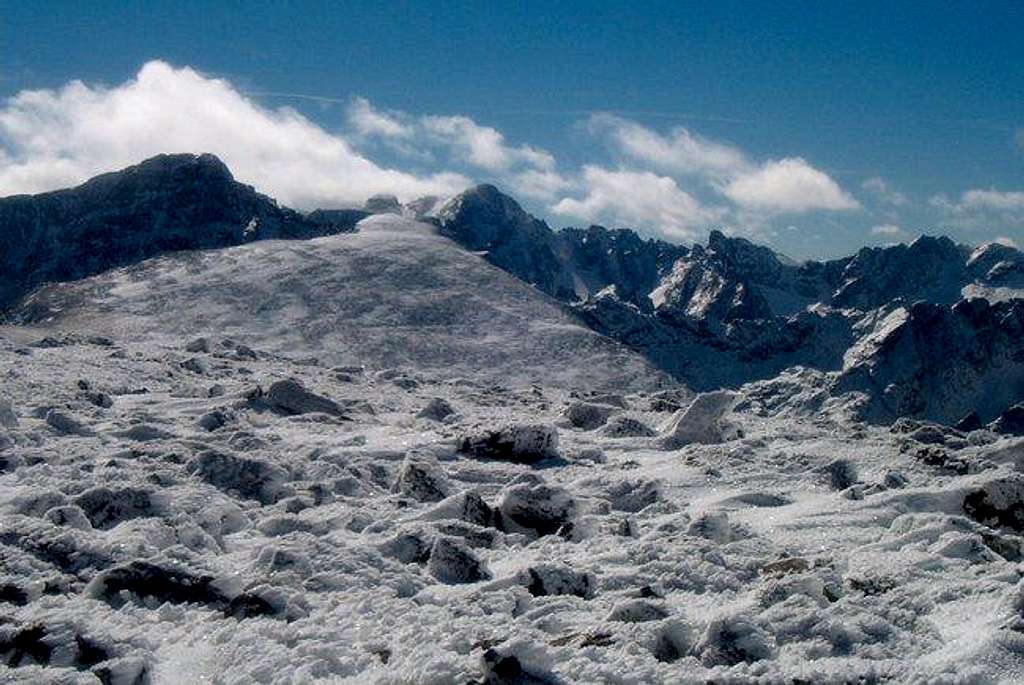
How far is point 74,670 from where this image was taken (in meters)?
6.91

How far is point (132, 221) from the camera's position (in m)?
116

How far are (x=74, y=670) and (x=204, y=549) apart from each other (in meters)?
2.80

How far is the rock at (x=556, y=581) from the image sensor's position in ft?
28.2

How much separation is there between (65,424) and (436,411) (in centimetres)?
901

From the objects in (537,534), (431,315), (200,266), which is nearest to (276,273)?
(200,266)

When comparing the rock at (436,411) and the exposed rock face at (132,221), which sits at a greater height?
the exposed rock face at (132,221)

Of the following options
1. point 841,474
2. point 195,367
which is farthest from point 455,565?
point 195,367

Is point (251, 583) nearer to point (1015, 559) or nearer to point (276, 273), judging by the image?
point (1015, 559)

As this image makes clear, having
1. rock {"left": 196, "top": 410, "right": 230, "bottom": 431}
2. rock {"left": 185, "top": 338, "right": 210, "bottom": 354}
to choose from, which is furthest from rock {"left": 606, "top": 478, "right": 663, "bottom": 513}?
rock {"left": 185, "top": 338, "right": 210, "bottom": 354}

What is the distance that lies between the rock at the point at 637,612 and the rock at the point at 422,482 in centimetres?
527

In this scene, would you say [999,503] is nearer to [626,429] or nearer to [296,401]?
[626,429]

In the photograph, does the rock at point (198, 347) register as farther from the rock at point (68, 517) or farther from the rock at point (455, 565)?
the rock at point (455, 565)

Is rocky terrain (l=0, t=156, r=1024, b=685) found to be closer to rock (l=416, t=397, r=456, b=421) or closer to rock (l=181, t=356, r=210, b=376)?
rock (l=416, t=397, r=456, b=421)

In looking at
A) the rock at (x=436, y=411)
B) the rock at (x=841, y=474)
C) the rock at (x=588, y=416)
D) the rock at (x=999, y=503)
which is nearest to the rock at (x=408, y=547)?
the rock at (x=841, y=474)
